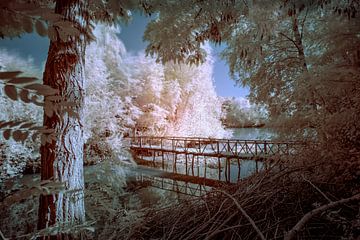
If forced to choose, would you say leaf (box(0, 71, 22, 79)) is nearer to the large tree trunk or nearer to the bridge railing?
the large tree trunk

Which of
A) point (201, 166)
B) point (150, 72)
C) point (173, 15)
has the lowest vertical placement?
point (201, 166)

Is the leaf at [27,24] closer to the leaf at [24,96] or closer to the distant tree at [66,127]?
the leaf at [24,96]

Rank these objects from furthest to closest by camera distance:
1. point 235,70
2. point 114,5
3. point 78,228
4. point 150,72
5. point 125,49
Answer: point 150,72 → point 125,49 → point 235,70 → point 114,5 → point 78,228

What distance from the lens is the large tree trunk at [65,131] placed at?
1369 millimetres

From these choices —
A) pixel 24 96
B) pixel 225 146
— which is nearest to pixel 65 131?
pixel 24 96

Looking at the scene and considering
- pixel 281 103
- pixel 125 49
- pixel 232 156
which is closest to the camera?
pixel 281 103

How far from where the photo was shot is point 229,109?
48.9 ft

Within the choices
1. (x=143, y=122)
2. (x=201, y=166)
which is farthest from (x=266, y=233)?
(x=143, y=122)

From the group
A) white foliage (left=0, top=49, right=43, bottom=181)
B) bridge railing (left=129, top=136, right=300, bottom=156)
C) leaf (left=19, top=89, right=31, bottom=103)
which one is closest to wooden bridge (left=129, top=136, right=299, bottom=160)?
bridge railing (left=129, top=136, right=300, bottom=156)

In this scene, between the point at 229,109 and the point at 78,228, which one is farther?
the point at 229,109

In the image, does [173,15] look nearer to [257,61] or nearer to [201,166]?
[257,61]

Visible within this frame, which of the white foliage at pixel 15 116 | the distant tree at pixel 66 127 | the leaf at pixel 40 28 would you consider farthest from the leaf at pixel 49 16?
the white foliage at pixel 15 116

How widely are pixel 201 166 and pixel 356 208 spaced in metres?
9.54

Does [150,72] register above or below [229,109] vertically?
above
